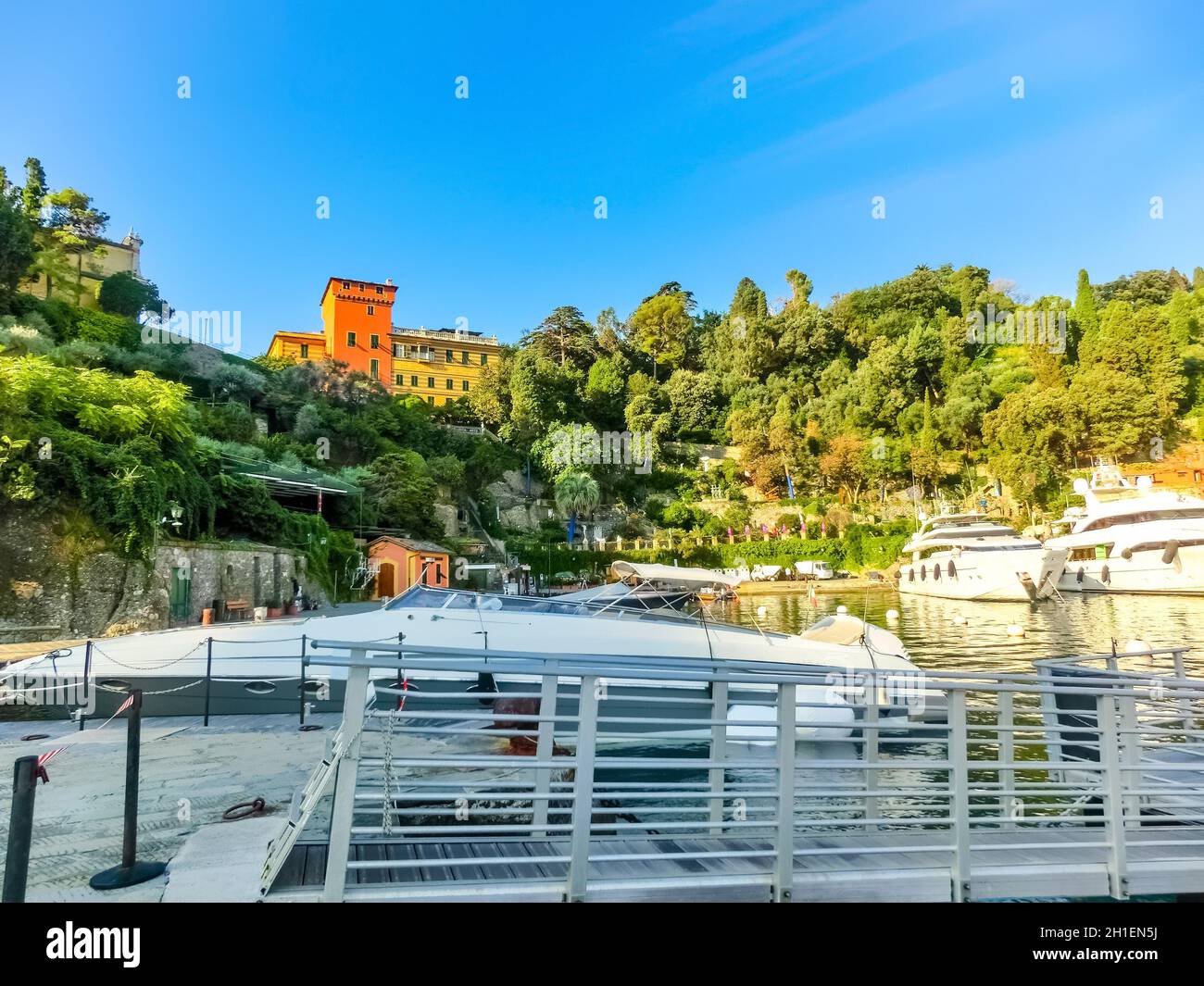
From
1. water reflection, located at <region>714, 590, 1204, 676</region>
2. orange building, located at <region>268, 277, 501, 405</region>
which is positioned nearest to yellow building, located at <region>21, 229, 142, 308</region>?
orange building, located at <region>268, 277, 501, 405</region>

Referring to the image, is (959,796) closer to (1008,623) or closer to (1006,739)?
(1006,739)

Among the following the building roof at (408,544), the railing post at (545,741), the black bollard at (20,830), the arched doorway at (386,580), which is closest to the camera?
the black bollard at (20,830)

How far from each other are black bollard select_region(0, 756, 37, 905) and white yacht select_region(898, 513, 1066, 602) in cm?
3975

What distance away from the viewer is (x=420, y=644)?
9.98 meters

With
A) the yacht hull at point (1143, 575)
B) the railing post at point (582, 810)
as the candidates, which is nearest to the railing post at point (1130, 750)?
the railing post at point (582, 810)

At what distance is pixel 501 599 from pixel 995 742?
8443mm

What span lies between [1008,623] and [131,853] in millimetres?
29898

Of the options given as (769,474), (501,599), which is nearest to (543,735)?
(501,599)

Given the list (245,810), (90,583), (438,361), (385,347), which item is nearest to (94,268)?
(385,347)

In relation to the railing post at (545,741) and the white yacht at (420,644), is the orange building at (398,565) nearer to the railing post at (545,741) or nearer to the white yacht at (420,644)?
the white yacht at (420,644)

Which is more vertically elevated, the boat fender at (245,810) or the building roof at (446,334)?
the building roof at (446,334)

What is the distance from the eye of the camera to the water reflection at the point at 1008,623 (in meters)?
19.5
